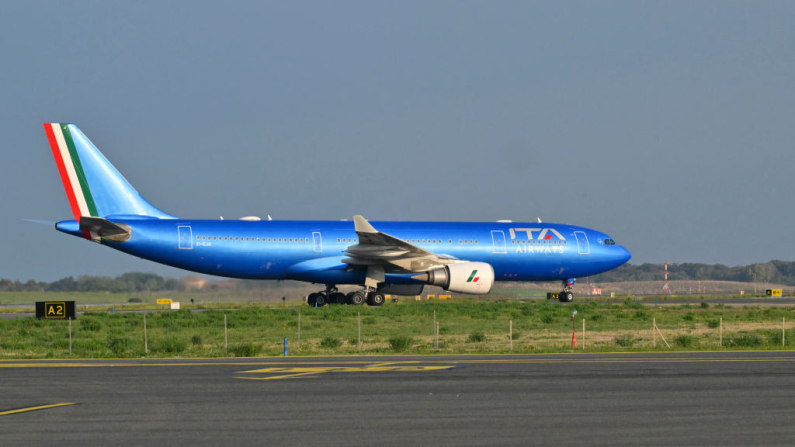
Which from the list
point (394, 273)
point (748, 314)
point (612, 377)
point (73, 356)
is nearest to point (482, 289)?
point (394, 273)

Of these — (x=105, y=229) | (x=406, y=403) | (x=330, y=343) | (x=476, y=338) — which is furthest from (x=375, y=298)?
(x=406, y=403)

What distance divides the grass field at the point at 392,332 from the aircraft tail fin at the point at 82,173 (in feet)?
17.1

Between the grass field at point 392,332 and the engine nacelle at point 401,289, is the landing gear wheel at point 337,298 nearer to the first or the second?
the engine nacelle at point 401,289

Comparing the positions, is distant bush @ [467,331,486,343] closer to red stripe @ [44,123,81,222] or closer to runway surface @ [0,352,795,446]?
runway surface @ [0,352,795,446]

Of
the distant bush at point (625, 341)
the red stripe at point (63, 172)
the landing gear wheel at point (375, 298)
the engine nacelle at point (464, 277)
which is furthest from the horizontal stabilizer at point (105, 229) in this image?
the distant bush at point (625, 341)

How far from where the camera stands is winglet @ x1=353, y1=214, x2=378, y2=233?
4138 cm

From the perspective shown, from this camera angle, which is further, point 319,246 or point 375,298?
point 375,298

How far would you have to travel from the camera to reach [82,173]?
142 feet

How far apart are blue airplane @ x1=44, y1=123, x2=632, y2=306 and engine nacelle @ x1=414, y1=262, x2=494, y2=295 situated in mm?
47

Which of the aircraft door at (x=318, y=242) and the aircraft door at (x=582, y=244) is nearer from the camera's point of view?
the aircraft door at (x=318, y=242)

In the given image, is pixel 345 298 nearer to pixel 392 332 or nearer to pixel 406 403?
pixel 392 332

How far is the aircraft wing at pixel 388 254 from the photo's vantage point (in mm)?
42594

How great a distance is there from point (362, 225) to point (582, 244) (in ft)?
46.6

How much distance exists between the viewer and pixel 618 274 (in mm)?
170625
